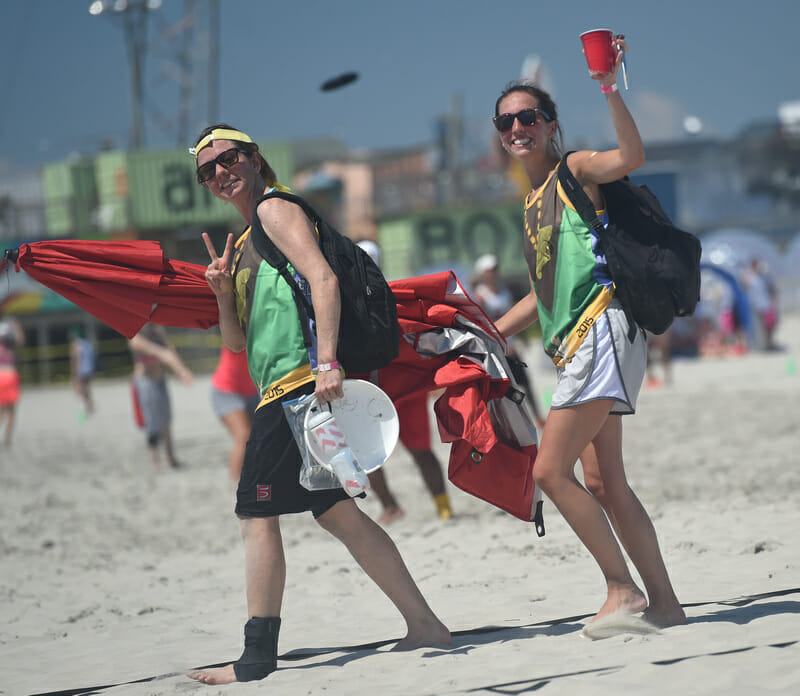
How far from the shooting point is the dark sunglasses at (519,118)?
3438 millimetres

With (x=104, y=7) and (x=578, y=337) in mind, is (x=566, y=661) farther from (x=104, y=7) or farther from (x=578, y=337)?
(x=104, y=7)

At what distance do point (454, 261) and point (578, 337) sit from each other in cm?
3591

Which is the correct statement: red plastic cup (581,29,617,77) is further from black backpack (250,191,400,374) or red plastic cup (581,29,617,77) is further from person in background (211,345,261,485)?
person in background (211,345,261,485)

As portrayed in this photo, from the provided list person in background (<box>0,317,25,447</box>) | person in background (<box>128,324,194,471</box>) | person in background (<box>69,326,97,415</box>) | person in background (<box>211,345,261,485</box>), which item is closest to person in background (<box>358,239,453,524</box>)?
person in background (<box>211,345,261,485</box>)

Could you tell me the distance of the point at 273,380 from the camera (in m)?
3.38

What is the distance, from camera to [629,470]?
25.1ft

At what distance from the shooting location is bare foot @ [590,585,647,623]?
11.2 ft

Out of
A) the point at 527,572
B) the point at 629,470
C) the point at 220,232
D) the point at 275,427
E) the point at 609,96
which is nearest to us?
the point at 609,96

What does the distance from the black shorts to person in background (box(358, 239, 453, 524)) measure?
2.32 m

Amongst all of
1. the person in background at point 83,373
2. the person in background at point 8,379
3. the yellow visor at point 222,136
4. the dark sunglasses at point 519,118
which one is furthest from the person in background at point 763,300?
the yellow visor at point 222,136

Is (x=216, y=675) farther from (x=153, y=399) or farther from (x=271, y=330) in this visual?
(x=153, y=399)

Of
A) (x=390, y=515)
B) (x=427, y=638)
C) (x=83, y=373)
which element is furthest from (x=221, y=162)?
(x=83, y=373)

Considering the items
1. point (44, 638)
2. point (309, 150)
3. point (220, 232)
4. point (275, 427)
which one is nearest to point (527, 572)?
point (275, 427)

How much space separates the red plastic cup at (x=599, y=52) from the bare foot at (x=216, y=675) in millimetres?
2329
